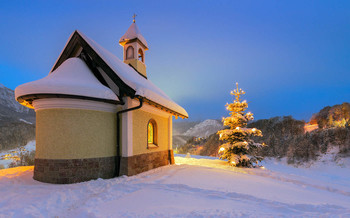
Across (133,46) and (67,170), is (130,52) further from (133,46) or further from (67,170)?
(67,170)

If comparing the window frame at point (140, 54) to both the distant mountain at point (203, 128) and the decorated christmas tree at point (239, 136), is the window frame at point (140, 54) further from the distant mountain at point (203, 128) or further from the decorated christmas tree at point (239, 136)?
the distant mountain at point (203, 128)

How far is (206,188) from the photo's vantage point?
4.91 meters

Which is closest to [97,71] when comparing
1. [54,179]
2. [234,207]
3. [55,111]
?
[55,111]

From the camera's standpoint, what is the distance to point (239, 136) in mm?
10453

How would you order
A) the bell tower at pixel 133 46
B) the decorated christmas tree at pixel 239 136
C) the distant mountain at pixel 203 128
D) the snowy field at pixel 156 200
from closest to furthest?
the snowy field at pixel 156 200 → the decorated christmas tree at pixel 239 136 → the bell tower at pixel 133 46 → the distant mountain at pixel 203 128

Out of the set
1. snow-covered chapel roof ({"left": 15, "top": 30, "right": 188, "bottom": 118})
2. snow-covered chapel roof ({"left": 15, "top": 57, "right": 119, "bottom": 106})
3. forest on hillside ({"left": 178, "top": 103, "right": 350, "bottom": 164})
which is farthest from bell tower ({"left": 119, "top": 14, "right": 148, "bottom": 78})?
forest on hillside ({"left": 178, "top": 103, "right": 350, "bottom": 164})

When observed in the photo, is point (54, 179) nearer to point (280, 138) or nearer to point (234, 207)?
point (234, 207)

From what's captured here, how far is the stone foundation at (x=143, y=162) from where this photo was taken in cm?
645

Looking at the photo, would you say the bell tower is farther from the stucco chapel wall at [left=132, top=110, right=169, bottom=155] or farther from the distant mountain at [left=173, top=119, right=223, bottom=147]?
the distant mountain at [left=173, top=119, right=223, bottom=147]

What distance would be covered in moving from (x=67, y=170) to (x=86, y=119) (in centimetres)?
171

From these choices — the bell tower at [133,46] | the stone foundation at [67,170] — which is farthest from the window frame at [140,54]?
the stone foundation at [67,170]

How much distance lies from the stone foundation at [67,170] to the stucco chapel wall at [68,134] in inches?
6.3

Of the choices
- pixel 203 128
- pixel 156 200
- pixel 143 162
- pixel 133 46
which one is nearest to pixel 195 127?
pixel 203 128

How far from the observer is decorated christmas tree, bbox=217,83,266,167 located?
10.0 meters
